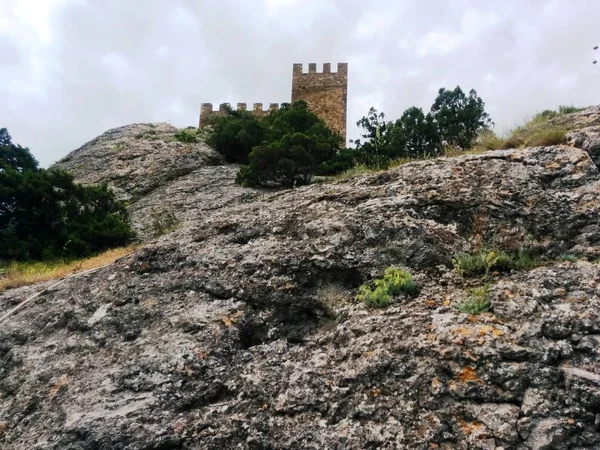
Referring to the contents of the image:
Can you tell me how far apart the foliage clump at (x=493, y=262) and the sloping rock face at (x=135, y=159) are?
11045 millimetres

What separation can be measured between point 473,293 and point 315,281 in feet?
5.59

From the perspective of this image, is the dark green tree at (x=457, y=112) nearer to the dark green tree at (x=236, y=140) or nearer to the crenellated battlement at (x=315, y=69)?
the dark green tree at (x=236, y=140)

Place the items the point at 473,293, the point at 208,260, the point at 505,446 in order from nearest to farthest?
the point at 505,446 → the point at 473,293 → the point at 208,260

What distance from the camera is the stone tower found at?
104 ft

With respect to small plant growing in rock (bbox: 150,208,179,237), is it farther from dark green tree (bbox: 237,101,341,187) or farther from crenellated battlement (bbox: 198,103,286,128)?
crenellated battlement (bbox: 198,103,286,128)

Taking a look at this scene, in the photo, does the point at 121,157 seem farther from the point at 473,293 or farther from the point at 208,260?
the point at 473,293

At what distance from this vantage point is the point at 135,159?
56.7ft

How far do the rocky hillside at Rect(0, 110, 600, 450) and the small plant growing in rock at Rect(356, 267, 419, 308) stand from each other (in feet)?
0.38

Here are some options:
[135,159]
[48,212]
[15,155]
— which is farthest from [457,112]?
[15,155]

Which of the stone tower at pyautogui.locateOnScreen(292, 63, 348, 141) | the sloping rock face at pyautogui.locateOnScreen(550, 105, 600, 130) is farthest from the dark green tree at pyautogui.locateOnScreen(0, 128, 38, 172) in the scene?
the sloping rock face at pyautogui.locateOnScreen(550, 105, 600, 130)

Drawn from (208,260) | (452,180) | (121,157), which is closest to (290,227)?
(208,260)

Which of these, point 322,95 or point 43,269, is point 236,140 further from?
point 322,95

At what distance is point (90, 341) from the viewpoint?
20.9ft

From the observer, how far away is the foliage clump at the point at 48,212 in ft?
43.3
